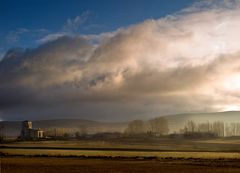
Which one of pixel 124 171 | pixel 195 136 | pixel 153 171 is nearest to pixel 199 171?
pixel 153 171

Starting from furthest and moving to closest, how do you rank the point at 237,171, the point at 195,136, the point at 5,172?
1. the point at 195,136
2. the point at 237,171
3. the point at 5,172

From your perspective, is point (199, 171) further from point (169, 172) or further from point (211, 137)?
point (211, 137)

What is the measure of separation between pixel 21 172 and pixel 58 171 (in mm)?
3792

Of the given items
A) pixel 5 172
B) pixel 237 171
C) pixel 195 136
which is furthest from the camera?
pixel 195 136

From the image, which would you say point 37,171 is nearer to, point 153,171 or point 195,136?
point 153,171

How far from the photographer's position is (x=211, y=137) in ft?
638

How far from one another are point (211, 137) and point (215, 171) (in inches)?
6110

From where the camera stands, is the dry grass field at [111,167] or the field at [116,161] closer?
the dry grass field at [111,167]

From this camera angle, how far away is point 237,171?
43.5 m

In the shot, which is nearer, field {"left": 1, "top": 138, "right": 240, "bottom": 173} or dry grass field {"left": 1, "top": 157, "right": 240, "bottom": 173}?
dry grass field {"left": 1, "top": 157, "right": 240, "bottom": 173}

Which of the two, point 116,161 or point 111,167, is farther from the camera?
point 116,161

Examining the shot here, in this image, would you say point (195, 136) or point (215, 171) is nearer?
point (215, 171)

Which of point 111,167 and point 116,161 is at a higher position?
point 111,167

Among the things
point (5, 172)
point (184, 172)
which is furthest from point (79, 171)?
point (184, 172)
